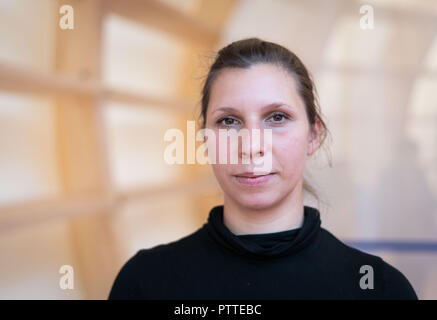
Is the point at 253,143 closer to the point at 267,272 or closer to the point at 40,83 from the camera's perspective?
the point at 267,272

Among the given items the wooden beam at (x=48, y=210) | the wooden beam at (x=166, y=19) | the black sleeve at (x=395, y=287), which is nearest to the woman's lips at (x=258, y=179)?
the black sleeve at (x=395, y=287)

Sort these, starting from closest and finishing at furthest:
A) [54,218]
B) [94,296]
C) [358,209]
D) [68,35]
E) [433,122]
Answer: [54,218]
[68,35]
[94,296]
[433,122]
[358,209]

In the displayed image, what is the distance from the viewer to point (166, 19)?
59.4 inches

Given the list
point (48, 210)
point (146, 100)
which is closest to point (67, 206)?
point (48, 210)

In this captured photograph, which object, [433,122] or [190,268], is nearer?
[190,268]

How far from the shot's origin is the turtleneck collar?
894 millimetres

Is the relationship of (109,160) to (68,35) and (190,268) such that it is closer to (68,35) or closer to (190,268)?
(68,35)

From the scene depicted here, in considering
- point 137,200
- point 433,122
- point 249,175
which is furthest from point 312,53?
point 249,175

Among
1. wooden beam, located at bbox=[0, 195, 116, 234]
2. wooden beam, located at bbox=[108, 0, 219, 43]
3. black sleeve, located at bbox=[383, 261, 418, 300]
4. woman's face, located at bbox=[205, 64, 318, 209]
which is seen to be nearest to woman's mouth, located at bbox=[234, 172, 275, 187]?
woman's face, located at bbox=[205, 64, 318, 209]

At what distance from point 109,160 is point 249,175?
53 cm

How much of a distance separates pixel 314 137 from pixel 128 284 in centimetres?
51

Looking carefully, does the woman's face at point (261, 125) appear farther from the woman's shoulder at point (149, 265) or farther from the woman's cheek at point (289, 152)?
the woman's shoulder at point (149, 265)
